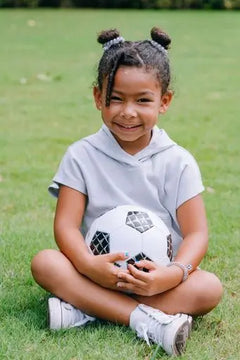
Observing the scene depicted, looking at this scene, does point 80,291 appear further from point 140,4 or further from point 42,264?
point 140,4

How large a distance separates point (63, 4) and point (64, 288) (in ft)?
74.2

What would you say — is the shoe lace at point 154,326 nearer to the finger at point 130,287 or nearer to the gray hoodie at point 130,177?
the finger at point 130,287

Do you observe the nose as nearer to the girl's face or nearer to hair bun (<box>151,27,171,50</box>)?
the girl's face

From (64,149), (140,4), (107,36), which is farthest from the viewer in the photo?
(140,4)

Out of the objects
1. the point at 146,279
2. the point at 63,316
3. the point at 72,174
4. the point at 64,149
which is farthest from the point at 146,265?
the point at 64,149

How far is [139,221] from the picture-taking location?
310cm

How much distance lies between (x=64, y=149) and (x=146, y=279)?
3.40 meters

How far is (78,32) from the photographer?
1669cm

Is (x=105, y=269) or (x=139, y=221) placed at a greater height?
(x=139, y=221)

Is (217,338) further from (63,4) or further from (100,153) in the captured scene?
(63,4)

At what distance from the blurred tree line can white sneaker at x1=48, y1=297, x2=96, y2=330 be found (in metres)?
22.0

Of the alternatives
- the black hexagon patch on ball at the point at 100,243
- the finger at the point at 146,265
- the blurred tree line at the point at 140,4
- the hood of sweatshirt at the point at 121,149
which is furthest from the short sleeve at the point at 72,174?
the blurred tree line at the point at 140,4

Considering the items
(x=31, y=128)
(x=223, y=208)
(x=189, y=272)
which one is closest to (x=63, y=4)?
(x=31, y=128)

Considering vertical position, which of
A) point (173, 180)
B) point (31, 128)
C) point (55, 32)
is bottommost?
point (55, 32)
